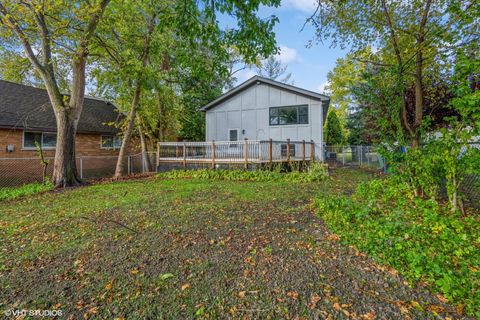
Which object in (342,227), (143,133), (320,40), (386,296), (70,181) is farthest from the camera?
(143,133)

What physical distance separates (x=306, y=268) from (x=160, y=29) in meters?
4.60

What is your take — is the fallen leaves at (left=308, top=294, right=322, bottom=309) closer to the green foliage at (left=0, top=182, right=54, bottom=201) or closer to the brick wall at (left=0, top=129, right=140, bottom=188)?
the green foliage at (left=0, top=182, right=54, bottom=201)

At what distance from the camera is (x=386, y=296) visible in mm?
2201

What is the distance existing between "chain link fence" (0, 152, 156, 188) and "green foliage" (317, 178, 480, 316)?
10.4 m

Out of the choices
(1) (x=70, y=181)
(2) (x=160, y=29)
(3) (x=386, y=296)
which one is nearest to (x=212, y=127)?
(1) (x=70, y=181)

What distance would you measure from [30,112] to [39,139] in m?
1.35

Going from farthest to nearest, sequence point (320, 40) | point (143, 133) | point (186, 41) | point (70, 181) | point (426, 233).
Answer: point (143, 133), point (70, 181), point (320, 40), point (186, 41), point (426, 233)

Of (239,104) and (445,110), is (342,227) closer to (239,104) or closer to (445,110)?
(445,110)

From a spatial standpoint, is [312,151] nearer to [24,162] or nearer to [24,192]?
[24,192]

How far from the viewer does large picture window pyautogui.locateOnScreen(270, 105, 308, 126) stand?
14.6 meters

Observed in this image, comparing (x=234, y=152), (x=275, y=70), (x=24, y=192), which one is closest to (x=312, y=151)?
(x=234, y=152)

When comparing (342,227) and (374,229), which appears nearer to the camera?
(374,229)

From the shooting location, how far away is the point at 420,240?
318 centimetres

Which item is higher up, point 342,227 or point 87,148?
point 87,148
